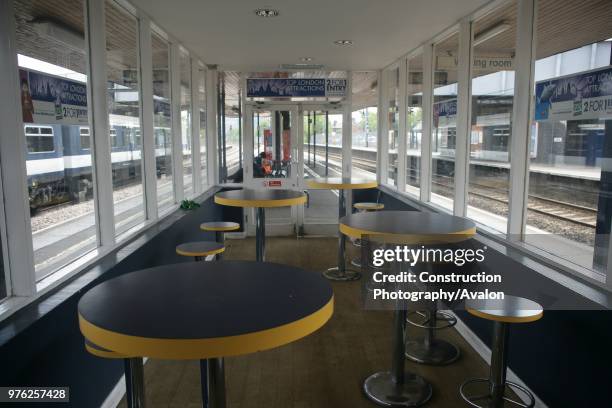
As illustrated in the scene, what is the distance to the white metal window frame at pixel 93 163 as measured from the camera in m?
2.09

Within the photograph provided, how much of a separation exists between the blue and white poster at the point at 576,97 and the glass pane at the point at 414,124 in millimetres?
2466

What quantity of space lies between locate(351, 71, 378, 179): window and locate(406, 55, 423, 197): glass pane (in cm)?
125

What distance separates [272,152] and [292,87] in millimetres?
1085

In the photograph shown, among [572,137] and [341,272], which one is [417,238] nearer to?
[572,137]

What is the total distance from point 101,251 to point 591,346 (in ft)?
9.55

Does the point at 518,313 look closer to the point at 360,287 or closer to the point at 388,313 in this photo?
the point at 388,313

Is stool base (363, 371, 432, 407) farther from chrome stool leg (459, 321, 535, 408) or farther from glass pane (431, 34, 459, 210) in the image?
glass pane (431, 34, 459, 210)

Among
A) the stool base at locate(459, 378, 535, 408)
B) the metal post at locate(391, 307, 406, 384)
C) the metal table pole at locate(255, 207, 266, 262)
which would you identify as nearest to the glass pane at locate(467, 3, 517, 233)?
the stool base at locate(459, 378, 535, 408)

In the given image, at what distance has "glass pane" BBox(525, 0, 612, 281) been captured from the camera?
252 cm

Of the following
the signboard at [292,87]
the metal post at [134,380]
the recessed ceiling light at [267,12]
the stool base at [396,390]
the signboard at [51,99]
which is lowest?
the stool base at [396,390]

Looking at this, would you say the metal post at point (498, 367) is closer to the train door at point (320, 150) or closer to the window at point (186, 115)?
the window at point (186, 115)

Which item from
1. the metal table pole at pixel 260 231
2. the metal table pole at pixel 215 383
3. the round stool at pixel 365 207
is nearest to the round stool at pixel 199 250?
the metal table pole at pixel 260 231

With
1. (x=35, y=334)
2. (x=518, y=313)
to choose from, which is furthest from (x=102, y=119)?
(x=518, y=313)

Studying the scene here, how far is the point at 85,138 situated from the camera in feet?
9.70
